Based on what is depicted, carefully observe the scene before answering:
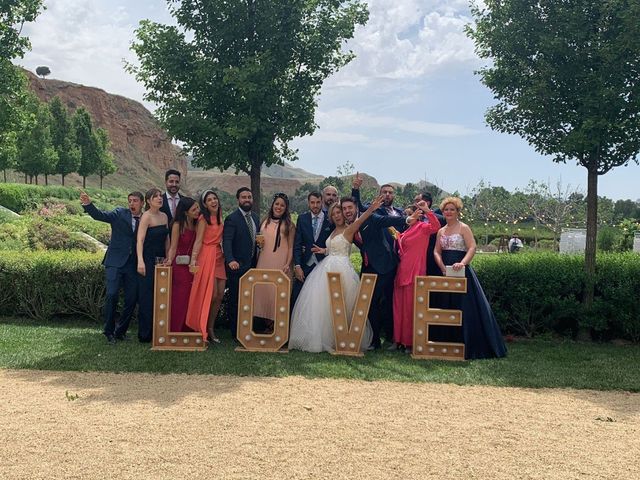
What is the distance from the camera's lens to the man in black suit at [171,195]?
7301 mm

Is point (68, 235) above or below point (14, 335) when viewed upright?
above

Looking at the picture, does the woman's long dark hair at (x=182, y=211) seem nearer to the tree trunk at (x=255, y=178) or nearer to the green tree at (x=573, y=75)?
the tree trunk at (x=255, y=178)

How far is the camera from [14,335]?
24.8ft

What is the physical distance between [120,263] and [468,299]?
14.8 ft

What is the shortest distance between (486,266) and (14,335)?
6.71 meters

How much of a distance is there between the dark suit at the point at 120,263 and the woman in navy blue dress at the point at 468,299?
397 centimetres

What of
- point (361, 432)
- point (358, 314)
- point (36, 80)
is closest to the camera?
point (361, 432)

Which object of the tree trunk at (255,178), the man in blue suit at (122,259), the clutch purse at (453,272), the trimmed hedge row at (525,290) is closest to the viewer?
the clutch purse at (453,272)

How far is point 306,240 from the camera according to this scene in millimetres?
7395

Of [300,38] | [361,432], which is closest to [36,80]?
[300,38]

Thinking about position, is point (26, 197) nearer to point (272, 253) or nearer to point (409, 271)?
point (272, 253)

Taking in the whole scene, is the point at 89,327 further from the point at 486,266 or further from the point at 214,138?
the point at 486,266

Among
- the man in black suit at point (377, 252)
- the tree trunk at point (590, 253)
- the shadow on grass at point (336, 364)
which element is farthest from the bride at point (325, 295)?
the tree trunk at point (590, 253)

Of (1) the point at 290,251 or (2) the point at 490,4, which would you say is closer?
(1) the point at 290,251
